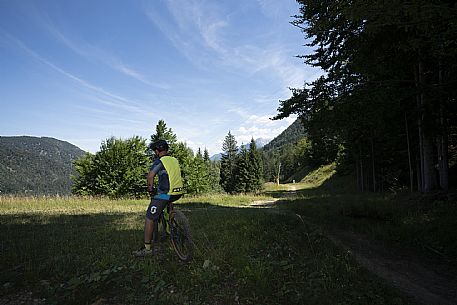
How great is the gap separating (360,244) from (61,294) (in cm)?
730

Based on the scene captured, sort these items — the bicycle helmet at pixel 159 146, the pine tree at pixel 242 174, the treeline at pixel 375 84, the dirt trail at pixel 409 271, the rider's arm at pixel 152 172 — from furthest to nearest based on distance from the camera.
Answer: the pine tree at pixel 242 174 → the treeline at pixel 375 84 → the bicycle helmet at pixel 159 146 → the rider's arm at pixel 152 172 → the dirt trail at pixel 409 271

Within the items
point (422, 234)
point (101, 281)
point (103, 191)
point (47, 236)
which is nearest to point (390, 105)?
point (422, 234)

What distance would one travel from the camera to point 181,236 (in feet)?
19.2

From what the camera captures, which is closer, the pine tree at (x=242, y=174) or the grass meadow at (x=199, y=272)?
the grass meadow at (x=199, y=272)

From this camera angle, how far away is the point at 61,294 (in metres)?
4.59

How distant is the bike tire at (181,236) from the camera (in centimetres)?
561

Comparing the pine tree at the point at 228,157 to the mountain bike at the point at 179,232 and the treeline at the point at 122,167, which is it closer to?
the treeline at the point at 122,167

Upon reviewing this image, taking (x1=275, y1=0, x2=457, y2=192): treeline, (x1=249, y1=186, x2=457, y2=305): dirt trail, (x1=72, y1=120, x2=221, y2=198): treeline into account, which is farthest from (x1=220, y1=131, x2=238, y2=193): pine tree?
(x1=249, y1=186, x2=457, y2=305): dirt trail

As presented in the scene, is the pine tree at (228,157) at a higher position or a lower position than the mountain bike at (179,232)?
higher

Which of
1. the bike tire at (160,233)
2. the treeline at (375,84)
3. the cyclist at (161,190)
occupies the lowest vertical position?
the bike tire at (160,233)

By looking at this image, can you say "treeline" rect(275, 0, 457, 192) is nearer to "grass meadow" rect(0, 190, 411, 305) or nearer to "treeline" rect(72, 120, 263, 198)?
"grass meadow" rect(0, 190, 411, 305)

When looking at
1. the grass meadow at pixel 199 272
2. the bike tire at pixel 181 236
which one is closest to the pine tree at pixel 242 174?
the grass meadow at pixel 199 272

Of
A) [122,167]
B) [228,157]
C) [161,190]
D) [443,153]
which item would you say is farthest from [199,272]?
[228,157]

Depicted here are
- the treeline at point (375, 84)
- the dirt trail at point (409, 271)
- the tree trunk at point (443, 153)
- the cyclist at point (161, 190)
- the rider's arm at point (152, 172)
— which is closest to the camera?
the dirt trail at point (409, 271)
